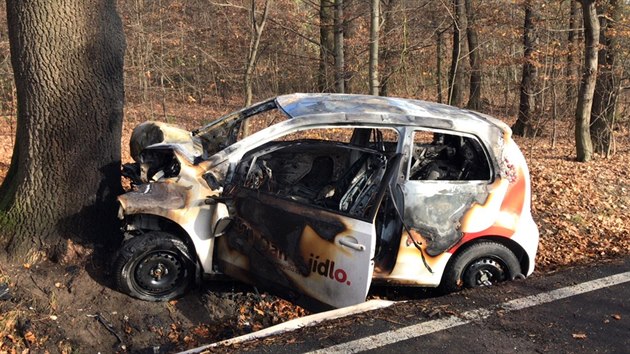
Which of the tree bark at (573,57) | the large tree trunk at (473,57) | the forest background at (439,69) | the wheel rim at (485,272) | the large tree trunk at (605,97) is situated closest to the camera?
the wheel rim at (485,272)

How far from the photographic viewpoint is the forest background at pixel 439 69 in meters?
9.35

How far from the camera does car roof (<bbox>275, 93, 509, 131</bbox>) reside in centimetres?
511

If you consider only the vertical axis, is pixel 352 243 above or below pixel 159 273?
above

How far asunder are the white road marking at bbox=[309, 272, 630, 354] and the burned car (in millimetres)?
504

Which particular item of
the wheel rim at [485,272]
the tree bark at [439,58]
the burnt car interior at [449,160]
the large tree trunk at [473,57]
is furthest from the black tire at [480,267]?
the tree bark at [439,58]

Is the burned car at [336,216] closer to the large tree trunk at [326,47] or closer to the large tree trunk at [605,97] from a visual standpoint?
the large tree trunk at [605,97]

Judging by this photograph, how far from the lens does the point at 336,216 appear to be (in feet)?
14.6

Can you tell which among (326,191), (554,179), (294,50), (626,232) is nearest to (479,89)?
(294,50)

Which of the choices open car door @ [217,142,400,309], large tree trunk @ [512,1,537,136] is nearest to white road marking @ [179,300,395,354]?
open car door @ [217,142,400,309]

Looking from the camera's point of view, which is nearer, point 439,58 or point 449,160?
point 449,160

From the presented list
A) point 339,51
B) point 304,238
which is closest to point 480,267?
point 304,238

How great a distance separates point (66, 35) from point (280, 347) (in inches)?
145

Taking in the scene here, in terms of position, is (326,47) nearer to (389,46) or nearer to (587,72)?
(389,46)

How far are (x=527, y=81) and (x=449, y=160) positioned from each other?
1276 cm
